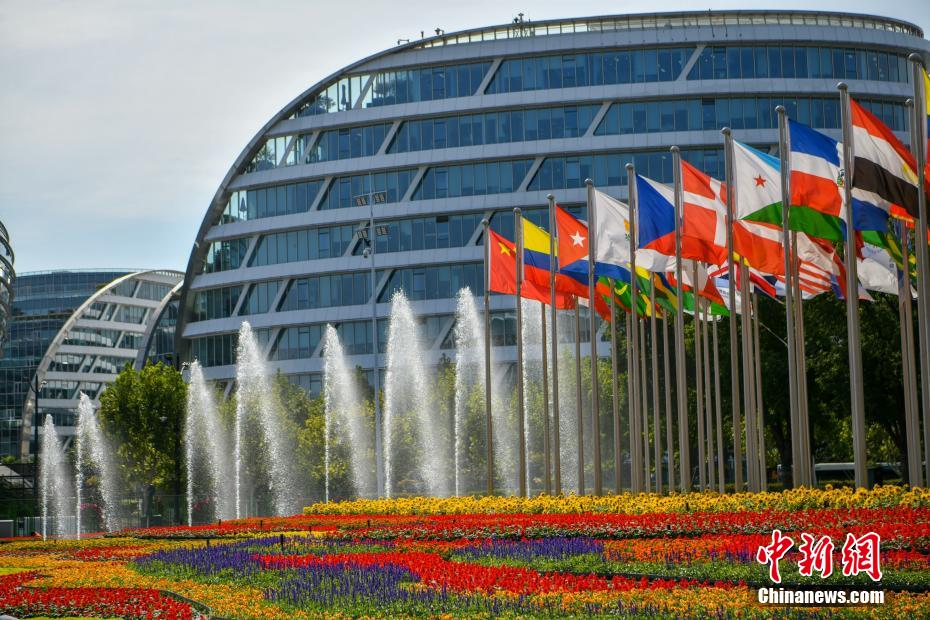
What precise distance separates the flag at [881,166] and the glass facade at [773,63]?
55.7 meters

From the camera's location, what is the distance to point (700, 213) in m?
32.9

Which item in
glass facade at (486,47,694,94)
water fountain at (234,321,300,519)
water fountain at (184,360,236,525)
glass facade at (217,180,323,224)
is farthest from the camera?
glass facade at (217,180,323,224)

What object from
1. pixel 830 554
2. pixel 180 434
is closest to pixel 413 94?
pixel 180 434

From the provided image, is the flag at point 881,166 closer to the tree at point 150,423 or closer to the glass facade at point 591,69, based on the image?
the tree at point 150,423

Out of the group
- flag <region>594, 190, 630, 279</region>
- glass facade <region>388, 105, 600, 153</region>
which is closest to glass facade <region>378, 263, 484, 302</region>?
glass facade <region>388, 105, 600, 153</region>

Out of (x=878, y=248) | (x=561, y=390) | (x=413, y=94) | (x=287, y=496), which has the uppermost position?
(x=413, y=94)

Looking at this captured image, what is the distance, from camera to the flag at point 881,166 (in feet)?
85.3

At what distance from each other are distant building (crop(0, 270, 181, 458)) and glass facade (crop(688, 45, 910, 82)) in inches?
2847

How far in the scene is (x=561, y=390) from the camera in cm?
6234

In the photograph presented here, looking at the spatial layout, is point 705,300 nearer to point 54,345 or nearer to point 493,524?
point 493,524

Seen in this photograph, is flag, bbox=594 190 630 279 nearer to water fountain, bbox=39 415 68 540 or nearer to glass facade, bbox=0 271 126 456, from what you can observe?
water fountain, bbox=39 415 68 540

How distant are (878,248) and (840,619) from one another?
22.4 m

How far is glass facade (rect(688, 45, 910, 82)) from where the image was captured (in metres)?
80.4

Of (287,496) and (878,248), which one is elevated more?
(878,248)
